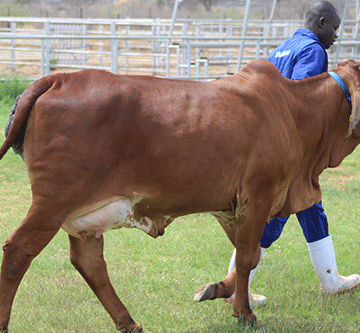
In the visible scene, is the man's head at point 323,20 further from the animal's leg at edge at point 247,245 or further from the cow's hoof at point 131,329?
the cow's hoof at point 131,329

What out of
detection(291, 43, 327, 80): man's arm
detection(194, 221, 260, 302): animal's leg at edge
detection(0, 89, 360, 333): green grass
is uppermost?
detection(291, 43, 327, 80): man's arm

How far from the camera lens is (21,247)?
277 centimetres

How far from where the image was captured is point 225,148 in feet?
9.86

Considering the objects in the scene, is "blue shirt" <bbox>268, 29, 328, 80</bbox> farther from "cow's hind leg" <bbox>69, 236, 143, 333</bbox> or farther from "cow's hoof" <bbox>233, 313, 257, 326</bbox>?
"cow's hind leg" <bbox>69, 236, 143, 333</bbox>

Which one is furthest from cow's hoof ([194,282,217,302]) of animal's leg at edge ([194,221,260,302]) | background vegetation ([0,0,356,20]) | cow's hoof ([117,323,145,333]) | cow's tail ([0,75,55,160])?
background vegetation ([0,0,356,20])

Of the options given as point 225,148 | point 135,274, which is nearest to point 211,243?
point 135,274

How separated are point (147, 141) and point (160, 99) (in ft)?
0.78

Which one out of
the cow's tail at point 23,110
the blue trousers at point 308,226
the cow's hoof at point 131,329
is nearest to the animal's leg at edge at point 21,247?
the cow's tail at point 23,110

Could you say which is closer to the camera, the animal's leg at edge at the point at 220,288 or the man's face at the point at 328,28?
the animal's leg at edge at the point at 220,288

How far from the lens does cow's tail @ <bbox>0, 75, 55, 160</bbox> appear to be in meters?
2.76

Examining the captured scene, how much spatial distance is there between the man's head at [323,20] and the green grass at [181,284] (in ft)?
5.60

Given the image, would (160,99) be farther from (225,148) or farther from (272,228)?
(272,228)

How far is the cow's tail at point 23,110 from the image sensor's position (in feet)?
9.05

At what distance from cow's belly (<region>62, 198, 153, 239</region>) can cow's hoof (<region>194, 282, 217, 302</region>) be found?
27.0 inches
